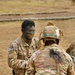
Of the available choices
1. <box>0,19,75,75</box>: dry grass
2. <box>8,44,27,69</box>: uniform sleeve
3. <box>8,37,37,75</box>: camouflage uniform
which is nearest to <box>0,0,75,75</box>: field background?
<box>0,19,75,75</box>: dry grass

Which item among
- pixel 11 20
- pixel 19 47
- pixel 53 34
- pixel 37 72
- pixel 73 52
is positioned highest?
pixel 53 34

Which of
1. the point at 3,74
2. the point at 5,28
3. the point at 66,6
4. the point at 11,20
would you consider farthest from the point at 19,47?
the point at 66,6

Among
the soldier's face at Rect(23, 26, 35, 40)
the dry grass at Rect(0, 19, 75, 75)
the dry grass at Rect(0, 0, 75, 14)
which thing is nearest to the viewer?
the soldier's face at Rect(23, 26, 35, 40)

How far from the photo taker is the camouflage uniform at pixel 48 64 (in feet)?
13.3

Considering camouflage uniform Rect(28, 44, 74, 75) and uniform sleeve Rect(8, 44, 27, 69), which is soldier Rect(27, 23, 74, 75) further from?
uniform sleeve Rect(8, 44, 27, 69)

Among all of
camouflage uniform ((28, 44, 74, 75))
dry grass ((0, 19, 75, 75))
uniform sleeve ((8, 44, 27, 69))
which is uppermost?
camouflage uniform ((28, 44, 74, 75))

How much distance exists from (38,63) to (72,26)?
57.2 feet

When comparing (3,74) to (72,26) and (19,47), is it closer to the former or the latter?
(19,47)

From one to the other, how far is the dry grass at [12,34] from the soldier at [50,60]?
7.38 m

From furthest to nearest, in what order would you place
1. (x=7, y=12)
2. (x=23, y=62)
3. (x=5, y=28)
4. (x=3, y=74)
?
(x=7, y=12)
(x=5, y=28)
(x=3, y=74)
(x=23, y=62)

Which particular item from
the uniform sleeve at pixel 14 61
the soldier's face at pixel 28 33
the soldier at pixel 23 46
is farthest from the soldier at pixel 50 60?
the soldier's face at pixel 28 33

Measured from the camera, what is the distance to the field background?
48.2 feet

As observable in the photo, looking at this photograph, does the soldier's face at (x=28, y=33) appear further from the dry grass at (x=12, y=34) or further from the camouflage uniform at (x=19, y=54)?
the dry grass at (x=12, y=34)

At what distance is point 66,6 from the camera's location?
34438mm
